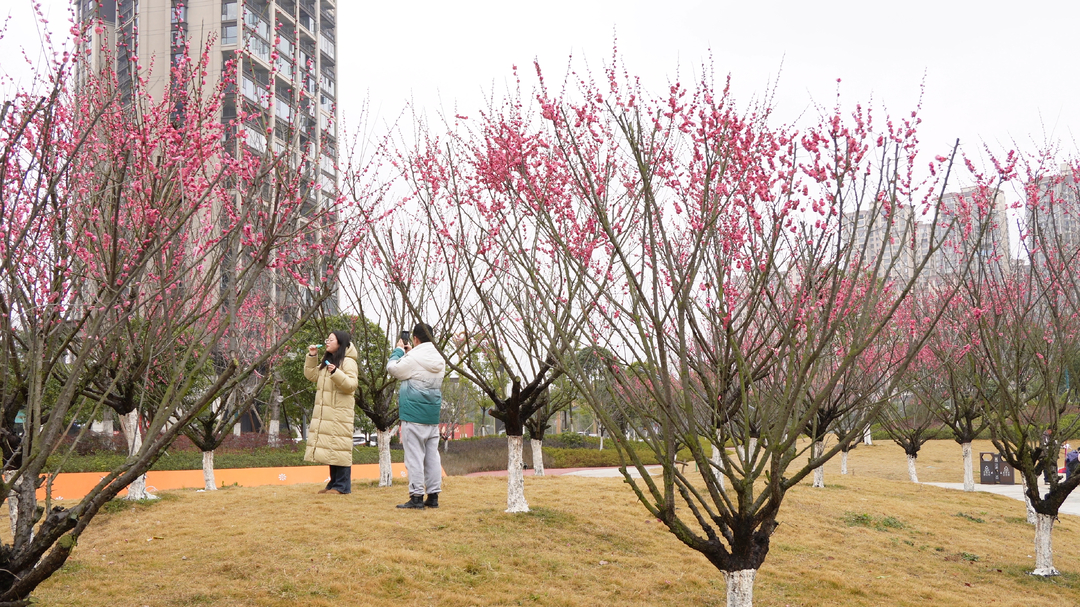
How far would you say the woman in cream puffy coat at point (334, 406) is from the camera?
25.3 ft

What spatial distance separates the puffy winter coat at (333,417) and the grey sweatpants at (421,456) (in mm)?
874

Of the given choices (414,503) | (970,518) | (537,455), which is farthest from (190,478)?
(970,518)

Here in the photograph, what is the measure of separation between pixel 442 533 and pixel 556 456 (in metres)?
17.8

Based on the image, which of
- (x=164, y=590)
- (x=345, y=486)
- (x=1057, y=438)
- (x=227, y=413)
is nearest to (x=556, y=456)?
(x=227, y=413)

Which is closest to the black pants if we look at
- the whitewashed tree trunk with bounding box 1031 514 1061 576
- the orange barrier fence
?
the orange barrier fence

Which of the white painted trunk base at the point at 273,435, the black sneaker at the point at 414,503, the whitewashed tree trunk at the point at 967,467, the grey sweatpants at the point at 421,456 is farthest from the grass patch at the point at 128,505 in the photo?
the white painted trunk base at the point at 273,435

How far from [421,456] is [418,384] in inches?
28.1

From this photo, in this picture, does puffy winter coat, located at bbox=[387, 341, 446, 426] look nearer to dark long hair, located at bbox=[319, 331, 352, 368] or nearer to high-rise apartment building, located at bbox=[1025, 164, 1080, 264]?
dark long hair, located at bbox=[319, 331, 352, 368]

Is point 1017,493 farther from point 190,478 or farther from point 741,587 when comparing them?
point 190,478

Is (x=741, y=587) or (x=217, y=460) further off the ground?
(x=741, y=587)

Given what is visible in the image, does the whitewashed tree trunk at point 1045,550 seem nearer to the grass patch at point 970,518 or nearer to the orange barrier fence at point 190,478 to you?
the grass patch at point 970,518

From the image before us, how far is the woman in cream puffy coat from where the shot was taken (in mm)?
7699

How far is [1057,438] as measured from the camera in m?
7.27

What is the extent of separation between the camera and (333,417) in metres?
7.83
